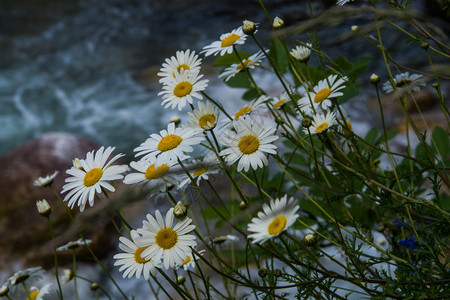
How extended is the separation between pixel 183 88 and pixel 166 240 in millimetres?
238

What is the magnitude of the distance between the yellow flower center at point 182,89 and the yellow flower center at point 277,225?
28cm

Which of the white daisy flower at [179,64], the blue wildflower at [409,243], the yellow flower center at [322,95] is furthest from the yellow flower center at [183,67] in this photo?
the blue wildflower at [409,243]

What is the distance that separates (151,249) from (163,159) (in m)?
0.12

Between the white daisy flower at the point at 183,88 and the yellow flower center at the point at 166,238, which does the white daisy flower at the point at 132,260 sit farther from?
the white daisy flower at the point at 183,88

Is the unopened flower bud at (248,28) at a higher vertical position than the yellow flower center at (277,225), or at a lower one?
higher

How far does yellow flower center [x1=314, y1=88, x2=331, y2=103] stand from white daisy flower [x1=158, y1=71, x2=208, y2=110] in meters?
0.19

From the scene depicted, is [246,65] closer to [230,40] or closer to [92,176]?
[230,40]

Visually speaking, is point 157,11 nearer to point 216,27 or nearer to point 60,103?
point 216,27

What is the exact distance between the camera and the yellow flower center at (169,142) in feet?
2.13

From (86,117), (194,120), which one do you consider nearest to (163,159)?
(194,120)

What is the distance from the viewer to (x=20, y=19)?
6023 millimetres

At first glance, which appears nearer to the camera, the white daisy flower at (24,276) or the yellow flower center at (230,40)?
the yellow flower center at (230,40)

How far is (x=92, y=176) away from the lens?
66 centimetres

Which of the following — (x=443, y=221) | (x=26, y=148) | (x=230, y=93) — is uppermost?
(x=230, y=93)
